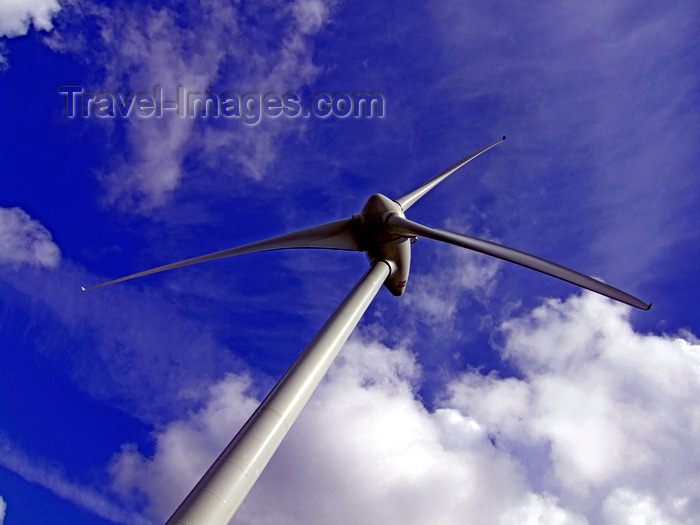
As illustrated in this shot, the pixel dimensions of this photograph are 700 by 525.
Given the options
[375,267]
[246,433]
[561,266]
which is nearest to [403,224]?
[375,267]

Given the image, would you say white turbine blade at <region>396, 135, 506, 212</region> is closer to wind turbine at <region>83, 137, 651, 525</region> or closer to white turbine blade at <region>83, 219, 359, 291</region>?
wind turbine at <region>83, 137, 651, 525</region>

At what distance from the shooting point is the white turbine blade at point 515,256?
60.8ft

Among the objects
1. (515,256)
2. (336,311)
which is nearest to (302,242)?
(336,311)

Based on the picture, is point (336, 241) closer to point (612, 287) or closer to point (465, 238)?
point (465, 238)

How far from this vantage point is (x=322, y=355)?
18.7 metres

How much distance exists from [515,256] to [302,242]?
39.5ft

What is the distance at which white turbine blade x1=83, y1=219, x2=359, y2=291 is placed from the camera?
Result: 1006 inches

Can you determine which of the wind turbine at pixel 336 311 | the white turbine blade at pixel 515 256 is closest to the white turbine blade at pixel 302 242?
the wind turbine at pixel 336 311

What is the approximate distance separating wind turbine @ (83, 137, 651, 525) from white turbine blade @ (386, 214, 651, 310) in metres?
0.03

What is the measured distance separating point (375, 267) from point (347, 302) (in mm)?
5006

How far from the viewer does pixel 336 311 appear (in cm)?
2223

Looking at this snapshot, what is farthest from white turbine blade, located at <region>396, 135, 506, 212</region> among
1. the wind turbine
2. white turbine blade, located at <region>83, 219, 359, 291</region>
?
white turbine blade, located at <region>83, 219, 359, 291</region>

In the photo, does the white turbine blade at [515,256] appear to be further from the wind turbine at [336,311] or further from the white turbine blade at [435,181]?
the white turbine blade at [435,181]

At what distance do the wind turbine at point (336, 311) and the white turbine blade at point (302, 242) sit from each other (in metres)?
0.05
